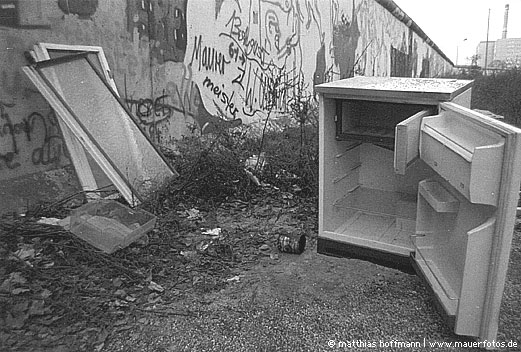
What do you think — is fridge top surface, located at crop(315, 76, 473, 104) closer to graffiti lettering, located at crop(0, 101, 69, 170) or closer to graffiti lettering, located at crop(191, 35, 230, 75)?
graffiti lettering, located at crop(0, 101, 69, 170)

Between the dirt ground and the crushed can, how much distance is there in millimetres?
49

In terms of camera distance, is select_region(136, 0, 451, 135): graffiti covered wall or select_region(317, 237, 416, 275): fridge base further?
select_region(136, 0, 451, 135): graffiti covered wall

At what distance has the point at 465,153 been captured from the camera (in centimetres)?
205

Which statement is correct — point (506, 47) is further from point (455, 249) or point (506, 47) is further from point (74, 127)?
point (74, 127)

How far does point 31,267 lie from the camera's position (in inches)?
109

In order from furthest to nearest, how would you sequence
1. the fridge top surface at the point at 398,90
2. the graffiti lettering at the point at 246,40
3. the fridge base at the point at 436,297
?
the graffiti lettering at the point at 246,40, the fridge top surface at the point at 398,90, the fridge base at the point at 436,297

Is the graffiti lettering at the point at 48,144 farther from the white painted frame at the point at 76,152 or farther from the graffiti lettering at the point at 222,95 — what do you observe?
the graffiti lettering at the point at 222,95

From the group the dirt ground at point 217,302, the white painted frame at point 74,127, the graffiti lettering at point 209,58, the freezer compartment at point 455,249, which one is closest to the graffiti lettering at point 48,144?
the white painted frame at point 74,127

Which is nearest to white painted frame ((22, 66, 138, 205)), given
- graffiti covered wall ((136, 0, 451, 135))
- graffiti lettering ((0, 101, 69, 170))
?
graffiti lettering ((0, 101, 69, 170))

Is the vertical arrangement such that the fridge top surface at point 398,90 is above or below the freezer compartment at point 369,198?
above

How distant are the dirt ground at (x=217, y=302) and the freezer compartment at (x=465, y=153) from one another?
847 mm

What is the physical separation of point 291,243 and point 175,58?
3181 millimetres

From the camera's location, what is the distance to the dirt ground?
2316 millimetres

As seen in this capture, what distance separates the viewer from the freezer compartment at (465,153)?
1.91 meters
